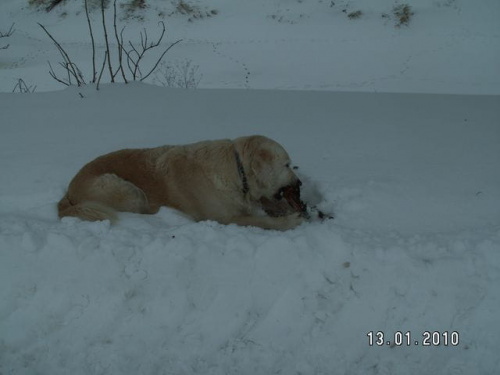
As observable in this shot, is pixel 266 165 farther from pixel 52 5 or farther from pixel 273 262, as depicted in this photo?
pixel 52 5

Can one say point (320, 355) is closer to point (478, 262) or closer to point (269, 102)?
point (478, 262)

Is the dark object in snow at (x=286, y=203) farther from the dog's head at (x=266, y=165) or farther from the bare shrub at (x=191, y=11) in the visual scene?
the bare shrub at (x=191, y=11)

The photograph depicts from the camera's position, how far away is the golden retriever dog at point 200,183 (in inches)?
129

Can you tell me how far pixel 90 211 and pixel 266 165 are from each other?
4.47ft

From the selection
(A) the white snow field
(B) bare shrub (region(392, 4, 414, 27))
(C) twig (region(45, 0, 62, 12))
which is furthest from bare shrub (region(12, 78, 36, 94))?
(B) bare shrub (region(392, 4, 414, 27))

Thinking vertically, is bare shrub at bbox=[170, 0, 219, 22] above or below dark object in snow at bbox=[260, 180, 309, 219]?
above

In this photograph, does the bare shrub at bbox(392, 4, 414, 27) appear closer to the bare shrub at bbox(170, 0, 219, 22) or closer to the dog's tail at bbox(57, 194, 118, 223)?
the bare shrub at bbox(170, 0, 219, 22)

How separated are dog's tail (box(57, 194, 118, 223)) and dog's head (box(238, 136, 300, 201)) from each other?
43.0 inches

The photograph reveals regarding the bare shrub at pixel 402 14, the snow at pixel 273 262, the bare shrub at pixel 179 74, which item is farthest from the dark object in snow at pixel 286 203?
the bare shrub at pixel 402 14

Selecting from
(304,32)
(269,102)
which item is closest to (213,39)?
(304,32)

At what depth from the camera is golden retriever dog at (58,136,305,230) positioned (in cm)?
329

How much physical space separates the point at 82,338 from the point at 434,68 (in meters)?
12.1

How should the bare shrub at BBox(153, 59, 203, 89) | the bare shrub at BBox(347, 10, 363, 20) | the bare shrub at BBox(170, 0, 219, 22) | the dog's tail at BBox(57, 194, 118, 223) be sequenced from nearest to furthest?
the dog's tail at BBox(57, 194, 118, 223), the bare shrub at BBox(153, 59, 203, 89), the bare shrub at BBox(347, 10, 363, 20), the bare shrub at BBox(170, 0, 219, 22)

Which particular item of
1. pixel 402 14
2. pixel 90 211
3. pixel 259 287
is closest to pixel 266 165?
pixel 259 287
